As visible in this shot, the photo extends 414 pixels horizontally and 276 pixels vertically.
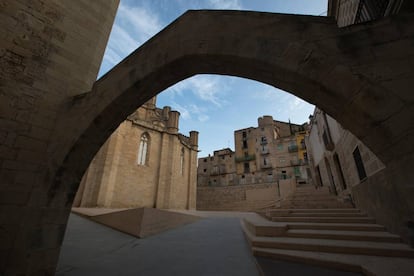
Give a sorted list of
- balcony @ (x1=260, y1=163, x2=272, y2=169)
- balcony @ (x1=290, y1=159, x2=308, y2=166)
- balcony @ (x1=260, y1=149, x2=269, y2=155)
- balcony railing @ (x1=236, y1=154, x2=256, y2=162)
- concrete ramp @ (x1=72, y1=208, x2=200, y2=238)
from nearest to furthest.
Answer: concrete ramp @ (x1=72, y1=208, x2=200, y2=238) → balcony @ (x1=290, y1=159, x2=308, y2=166) → balcony @ (x1=260, y1=163, x2=272, y2=169) → balcony @ (x1=260, y1=149, x2=269, y2=155) → balcony railing @ (x1=236, y1=154, x2=256, y2=162)

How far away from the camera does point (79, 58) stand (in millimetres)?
3848

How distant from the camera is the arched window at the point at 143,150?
15539mm

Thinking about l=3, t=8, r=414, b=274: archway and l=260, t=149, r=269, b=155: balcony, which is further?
l=260, t=149, r=269, b=155: balcony

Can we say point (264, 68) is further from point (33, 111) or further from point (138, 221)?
point (138, 221)

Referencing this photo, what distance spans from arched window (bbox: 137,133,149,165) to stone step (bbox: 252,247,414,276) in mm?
14148

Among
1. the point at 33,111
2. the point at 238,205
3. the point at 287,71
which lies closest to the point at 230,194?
the point at 238,205

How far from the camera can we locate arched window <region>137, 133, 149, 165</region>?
51.0ft

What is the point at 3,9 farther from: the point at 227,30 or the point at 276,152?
the point at 276,152

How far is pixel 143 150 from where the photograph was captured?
15969 millimetres

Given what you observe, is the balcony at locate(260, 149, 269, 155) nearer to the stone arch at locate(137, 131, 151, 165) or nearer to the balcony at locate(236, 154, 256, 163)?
the balcony at locate(236, 154, 256, 163)

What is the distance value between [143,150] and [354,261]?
15810 mm

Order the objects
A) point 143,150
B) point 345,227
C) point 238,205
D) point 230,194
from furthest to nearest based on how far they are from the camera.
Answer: point 230,194
point 238,205
point 143,150
point 345,227

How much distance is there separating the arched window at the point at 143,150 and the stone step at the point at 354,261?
1415cm

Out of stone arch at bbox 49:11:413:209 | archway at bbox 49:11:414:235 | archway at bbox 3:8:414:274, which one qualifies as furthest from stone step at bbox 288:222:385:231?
stone arch at bbox 49:11:413:209
